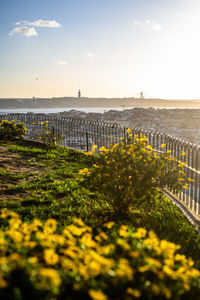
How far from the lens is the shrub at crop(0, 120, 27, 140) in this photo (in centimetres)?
1544

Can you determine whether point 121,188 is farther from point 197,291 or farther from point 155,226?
point 197,291

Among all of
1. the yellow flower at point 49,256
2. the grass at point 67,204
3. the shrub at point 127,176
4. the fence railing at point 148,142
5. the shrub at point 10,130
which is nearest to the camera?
the yellow flower at point 49,256

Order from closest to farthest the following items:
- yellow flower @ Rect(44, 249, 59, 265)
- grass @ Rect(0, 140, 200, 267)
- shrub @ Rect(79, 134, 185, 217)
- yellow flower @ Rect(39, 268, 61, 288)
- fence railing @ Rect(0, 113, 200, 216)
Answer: yellow flower @ Rect(39, 268, 61, 288), yellow flower @ Rect(44, 249, 59, 265), grass @ Rect(0, 140, 200, 267), shrub @ Rect(79, 134, 185, 217), fence railing @ Rect(0, 113, 200, 216)

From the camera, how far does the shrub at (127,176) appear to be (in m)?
5.82

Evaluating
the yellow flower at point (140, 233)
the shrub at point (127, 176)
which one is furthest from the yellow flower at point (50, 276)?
the shrub at point (127, 176)

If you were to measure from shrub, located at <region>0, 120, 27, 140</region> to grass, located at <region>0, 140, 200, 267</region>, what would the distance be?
5.48 meters

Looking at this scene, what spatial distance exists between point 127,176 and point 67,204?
1634 mm

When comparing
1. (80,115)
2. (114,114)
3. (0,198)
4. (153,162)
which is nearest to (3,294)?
(153,162)

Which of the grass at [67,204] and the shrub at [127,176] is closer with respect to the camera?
the grass at [67,204]

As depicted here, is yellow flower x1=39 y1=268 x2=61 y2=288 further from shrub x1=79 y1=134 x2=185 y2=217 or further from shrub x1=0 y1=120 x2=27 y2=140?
shrub x1=0 y1=120 x2=27 y2=140

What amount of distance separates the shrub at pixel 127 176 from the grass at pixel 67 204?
0.31 meters

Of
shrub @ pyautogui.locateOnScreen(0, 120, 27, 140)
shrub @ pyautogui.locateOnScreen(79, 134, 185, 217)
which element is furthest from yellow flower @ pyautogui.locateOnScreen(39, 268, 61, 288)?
shrub @ pyautogui.locateOnScreen(0, 120, 27, 140)

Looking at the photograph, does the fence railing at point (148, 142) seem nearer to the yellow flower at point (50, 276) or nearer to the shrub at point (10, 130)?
the shrub at point (10, 130)

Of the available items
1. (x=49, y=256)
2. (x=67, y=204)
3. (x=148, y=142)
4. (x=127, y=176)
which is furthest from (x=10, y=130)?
(x=49, y=256)
